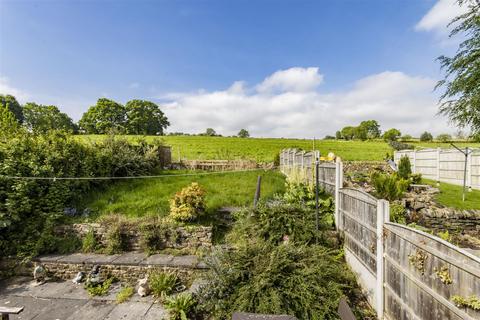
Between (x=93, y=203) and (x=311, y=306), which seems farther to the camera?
(x=93, y=203)

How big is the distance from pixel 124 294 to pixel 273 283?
2.64m

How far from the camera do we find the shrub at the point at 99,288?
13.0 feet

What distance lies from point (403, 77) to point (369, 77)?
1.13m

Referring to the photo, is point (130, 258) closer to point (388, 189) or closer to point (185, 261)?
point (185, 261)

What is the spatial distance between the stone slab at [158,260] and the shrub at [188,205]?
816 mm

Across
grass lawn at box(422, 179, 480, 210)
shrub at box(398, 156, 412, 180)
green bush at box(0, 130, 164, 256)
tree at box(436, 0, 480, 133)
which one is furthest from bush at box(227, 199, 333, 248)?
shrub at box(398, 156, 412, 180)

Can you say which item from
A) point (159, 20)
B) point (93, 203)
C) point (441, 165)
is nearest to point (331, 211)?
point (93, 203)

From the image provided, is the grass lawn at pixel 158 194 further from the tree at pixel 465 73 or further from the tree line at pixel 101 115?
the tree line at pixel 101 115

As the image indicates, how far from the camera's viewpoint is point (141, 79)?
836 cm

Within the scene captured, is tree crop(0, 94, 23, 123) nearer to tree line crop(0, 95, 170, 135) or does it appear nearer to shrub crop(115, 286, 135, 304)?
tree line crop(0, 95, 170, 135)

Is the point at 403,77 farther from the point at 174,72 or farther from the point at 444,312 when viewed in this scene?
the point at 444,312

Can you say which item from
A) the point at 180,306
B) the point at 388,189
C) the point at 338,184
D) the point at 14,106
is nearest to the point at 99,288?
the point at 180,306

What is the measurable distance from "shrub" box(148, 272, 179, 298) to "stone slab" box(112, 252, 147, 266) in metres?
0.63

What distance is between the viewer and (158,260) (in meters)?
4.49
